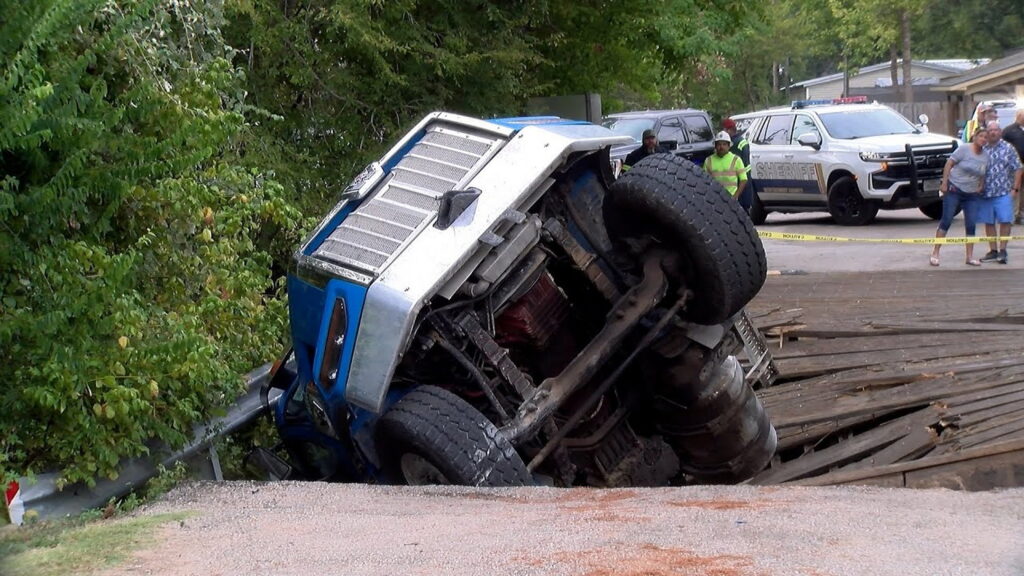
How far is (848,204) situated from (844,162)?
774 mm

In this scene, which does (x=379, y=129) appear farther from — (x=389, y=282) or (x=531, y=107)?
(x=389, y=282)

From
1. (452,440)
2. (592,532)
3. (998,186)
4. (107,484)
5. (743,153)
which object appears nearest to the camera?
(592,532)

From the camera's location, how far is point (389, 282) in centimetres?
585

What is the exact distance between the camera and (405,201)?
6.39m

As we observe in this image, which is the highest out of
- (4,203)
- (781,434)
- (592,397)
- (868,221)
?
(4,203)

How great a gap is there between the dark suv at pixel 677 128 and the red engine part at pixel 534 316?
15.6 metres

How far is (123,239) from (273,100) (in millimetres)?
5611

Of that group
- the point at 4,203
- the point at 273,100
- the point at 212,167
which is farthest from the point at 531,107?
the point at 4,203

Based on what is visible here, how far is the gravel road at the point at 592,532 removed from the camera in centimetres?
407

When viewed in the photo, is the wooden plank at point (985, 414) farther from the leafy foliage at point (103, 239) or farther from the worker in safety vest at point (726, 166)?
the worker in safety vest at point (726, 166)

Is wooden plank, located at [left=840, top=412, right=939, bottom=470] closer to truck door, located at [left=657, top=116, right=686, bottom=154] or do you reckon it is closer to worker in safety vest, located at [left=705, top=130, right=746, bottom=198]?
worker in safety vest, located at [left=705, top=130, right=746, bottom=198]

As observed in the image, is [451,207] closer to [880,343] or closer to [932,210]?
[880,343]

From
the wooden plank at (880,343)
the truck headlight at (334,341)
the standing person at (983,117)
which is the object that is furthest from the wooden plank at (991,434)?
the standing person at (983,117)

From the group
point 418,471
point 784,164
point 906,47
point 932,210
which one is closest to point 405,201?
point 418,471
